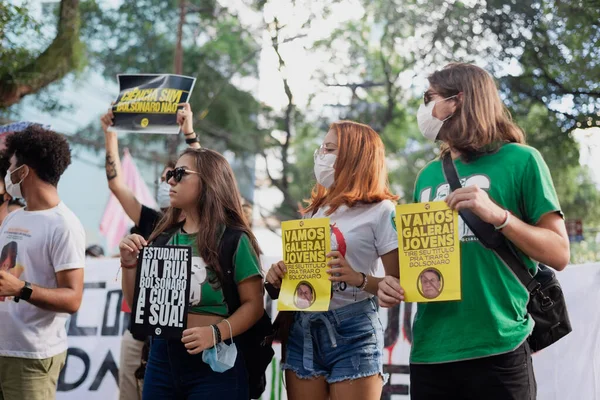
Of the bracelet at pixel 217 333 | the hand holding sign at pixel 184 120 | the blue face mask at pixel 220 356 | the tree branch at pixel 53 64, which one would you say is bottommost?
the blue face mask at pixel 220 356

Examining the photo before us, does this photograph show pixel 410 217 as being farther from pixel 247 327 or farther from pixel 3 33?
pixel 3 33

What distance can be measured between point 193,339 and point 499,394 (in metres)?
1.30

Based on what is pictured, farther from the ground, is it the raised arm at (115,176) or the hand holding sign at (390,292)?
the raised arm at (115,176)

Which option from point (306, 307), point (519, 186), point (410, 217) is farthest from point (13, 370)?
point (519, 186)

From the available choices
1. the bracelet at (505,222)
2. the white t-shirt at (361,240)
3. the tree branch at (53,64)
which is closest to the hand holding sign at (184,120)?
the white t-shirt at (361,240)

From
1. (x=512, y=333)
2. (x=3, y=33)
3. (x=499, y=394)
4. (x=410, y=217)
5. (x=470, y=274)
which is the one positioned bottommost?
(x=499, y=394)

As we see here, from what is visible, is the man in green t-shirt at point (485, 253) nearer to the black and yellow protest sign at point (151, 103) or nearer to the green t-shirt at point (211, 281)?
the green t-shirt at point (211, 281)

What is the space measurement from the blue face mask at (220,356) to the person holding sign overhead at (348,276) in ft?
0.84

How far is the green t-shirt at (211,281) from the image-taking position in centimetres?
336

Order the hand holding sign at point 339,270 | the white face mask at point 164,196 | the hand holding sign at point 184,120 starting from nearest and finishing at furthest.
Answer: the hand holding sign at point 339,270
the hand holding sign at point 184,120
the white face mask at point 164,196

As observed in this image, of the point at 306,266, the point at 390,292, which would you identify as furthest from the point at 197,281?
the point at 390,292

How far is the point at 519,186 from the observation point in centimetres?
268

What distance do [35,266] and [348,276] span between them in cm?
189

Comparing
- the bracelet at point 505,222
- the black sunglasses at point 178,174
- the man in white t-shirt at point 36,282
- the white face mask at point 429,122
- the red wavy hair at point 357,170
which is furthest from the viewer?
the man in white t-shirt at point 36,282
